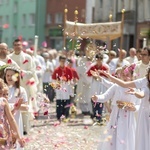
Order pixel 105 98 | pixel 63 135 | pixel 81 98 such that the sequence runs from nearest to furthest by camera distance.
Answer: pixel 105 98 < pixel 63 135 < pixel 81 98

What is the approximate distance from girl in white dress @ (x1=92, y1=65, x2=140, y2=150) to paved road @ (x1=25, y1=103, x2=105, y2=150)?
87 cm

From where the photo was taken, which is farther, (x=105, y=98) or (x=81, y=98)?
(x=81, y=98)

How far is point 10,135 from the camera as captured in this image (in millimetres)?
8750

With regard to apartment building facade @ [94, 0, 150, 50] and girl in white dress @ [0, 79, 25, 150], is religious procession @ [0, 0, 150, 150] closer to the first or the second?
girl in white dress @ [0, 79, 25, 150]

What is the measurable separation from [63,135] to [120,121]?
151 inches

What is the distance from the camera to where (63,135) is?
1522cm

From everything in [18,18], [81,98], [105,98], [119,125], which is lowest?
[18,18]

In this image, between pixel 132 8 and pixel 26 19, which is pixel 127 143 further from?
pixel 26 19

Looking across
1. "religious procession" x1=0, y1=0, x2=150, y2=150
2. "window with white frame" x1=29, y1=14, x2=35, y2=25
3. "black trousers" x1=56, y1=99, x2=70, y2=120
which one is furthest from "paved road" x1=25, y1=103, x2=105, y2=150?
"window with white frame" x1=29, y1=14, x2=35, y2=25

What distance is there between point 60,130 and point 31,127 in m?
0.84

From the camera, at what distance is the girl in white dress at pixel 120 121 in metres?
11.4

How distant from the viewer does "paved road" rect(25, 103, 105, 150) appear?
13.2m

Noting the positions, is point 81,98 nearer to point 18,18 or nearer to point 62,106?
point 62,106

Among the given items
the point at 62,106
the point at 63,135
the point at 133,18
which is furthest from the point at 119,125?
the point at 133,18
